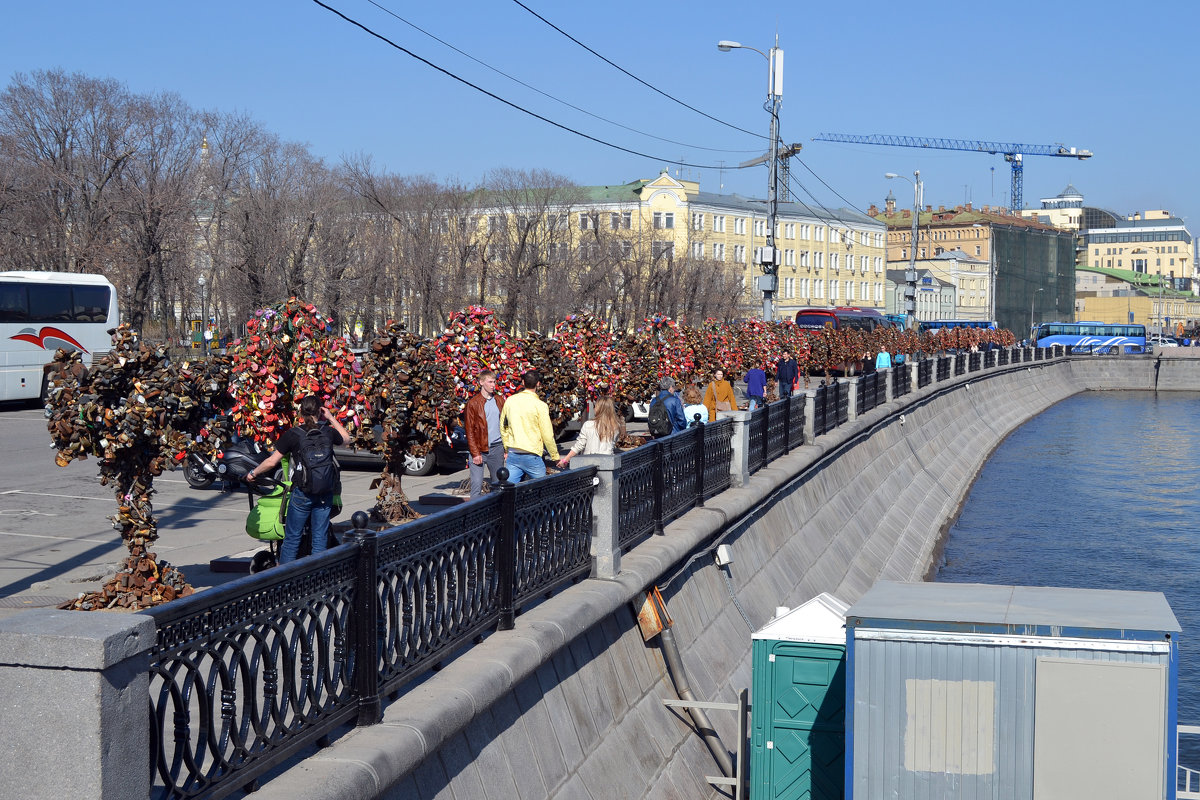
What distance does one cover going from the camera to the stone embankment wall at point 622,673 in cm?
523

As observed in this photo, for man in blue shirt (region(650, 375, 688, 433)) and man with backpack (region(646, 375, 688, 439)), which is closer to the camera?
man with backpack (region(646, 375, 688, 439))

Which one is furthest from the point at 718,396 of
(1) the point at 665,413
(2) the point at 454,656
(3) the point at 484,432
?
(2) the point at 454,656

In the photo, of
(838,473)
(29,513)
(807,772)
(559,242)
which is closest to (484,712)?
(807,772)

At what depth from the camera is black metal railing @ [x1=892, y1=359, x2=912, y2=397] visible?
32100 mm

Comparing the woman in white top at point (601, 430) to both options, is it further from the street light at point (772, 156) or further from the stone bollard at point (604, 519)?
the street light at point (772, 156)

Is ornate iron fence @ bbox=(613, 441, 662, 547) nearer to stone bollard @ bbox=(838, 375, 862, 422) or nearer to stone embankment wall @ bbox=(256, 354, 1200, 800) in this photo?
stone embankment wall @ bbox=(256, 354, 1200, 800)

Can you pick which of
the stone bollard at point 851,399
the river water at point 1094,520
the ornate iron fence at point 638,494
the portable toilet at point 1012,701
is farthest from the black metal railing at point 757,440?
the stone bollard at point 851,399

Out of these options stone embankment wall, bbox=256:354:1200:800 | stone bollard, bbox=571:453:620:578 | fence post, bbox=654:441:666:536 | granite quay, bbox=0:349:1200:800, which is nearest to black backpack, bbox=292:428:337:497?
granite quay, bbox=0:349:1200:800

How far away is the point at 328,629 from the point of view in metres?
4.93

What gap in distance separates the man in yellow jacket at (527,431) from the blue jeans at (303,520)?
2.19 m

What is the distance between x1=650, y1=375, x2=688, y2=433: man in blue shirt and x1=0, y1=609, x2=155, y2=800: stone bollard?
12.3m

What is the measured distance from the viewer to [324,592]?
483 cm

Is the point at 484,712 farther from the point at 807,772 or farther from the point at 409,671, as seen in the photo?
the point at 807,772

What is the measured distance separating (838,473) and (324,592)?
1708cm
